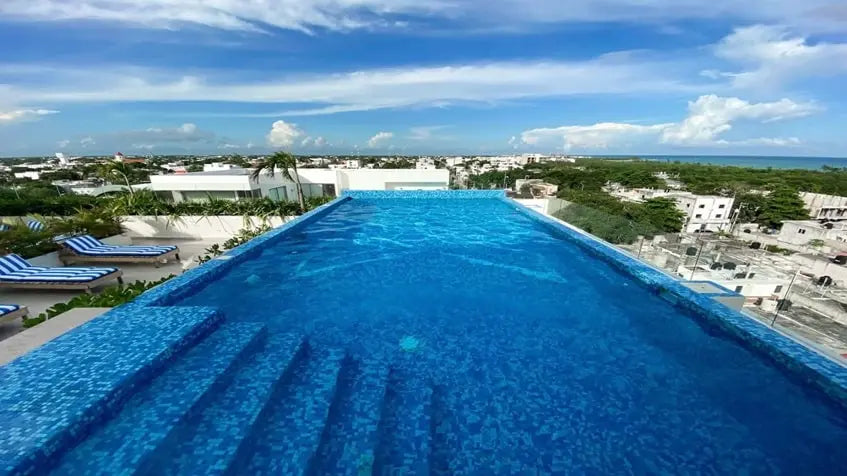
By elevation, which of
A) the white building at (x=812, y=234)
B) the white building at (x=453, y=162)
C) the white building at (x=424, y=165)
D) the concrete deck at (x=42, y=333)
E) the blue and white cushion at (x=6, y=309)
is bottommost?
the white building at (x=812, y=234)

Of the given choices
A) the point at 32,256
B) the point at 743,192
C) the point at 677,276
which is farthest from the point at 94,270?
the point at 743,192

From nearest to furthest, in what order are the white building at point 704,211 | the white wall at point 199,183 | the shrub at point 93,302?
the shrub at point 93,302, the white wall at point 199,183, the white building at point 704,211

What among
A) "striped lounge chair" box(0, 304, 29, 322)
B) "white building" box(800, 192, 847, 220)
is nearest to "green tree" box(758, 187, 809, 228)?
"white building" box(800, 192, 847, 220)

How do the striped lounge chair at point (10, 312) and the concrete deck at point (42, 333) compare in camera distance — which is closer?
the concrete deck at point (42, 333)

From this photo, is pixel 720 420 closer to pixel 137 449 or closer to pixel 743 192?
pixel 137 449

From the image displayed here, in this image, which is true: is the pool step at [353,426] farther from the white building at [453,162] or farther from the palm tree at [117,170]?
the white building at [453,162]

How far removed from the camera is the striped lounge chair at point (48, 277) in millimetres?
5551

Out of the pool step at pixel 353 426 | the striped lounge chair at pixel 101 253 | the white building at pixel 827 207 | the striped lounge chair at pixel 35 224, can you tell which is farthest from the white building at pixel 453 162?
the pool step at pixel 353 426

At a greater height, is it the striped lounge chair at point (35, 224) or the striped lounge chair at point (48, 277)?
the striped lounge chair at point (35, 224)

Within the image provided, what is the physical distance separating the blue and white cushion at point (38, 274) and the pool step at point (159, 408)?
4.54 m

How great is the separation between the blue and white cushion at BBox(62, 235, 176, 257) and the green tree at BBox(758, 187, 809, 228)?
6400 cm

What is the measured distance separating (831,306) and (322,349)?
26.0 metres

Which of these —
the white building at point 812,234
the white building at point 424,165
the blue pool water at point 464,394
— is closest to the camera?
the blue pool water at point 464,394

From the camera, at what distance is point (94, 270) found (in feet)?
19.6
